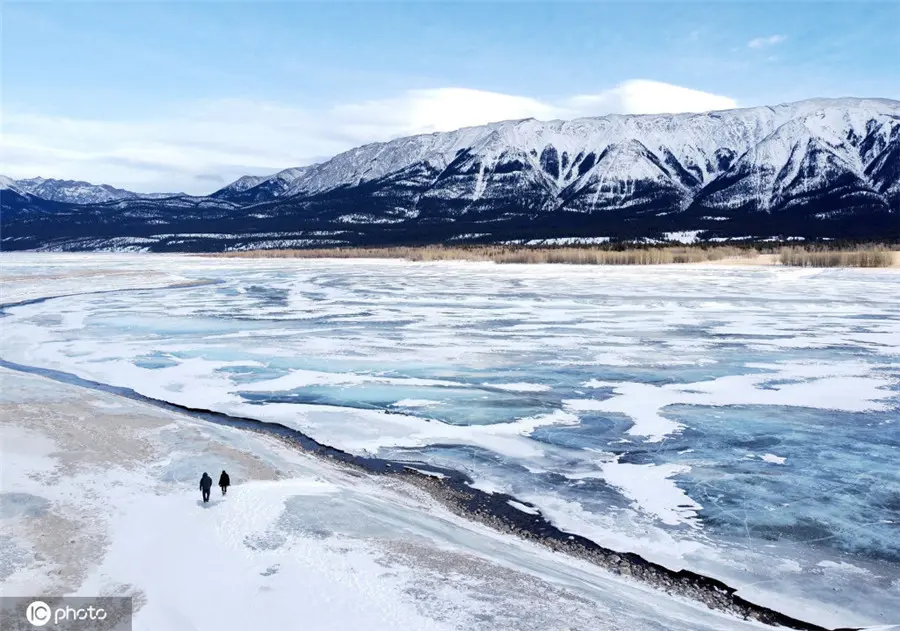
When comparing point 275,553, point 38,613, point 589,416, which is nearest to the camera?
point 38,613

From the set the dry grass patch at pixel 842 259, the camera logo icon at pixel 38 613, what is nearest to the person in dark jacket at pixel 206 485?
the camera logo icon at pixel 38 613

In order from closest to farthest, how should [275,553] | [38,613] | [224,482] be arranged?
[38,613] < [275,553] < [224,482]

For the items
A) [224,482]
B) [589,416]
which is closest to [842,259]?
[589,416]

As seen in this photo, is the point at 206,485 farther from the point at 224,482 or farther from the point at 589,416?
the point at 589,416

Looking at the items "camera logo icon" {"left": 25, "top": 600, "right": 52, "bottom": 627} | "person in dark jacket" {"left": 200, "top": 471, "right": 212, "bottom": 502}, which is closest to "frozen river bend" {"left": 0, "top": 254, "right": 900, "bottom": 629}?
"person in dark jacket" {"left": 200, "top": 471, "right": 212, "bottom": 502}

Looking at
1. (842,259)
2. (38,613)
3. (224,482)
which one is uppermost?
(842,259)

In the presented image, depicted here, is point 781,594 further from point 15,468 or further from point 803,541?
point 15,468

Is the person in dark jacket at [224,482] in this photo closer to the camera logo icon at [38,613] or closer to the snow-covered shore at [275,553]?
the snow-covered shore at [275,553]

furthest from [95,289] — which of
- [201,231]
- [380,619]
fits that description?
[201,231]

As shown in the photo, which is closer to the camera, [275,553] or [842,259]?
[275,553]
